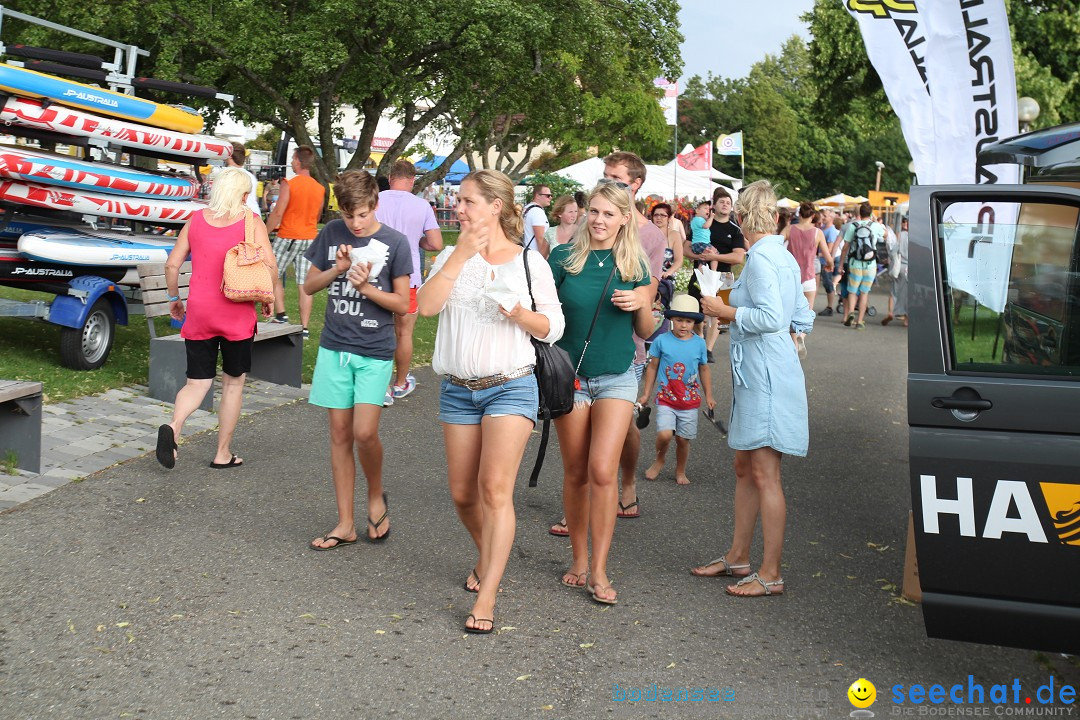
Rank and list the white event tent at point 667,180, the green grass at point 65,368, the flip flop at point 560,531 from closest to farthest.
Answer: the flip flop at point 560,531 < the green grass at point 65,368 < the white event tent at point 667,180

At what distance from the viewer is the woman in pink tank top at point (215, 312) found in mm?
7012

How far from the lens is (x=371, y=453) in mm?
5844

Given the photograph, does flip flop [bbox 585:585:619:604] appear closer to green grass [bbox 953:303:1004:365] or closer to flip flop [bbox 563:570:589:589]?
flip flop [bbox 563:570:589:589]

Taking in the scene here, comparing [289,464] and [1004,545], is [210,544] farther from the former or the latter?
[1004,545]

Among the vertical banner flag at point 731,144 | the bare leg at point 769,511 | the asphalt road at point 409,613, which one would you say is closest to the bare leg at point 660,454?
the asphalt road at point 409,613

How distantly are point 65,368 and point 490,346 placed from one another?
5.97 metres

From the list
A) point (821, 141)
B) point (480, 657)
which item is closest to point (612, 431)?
point (480, 657)

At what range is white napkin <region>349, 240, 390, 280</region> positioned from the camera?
570 centimetres

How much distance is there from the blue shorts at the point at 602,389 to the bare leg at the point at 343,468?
1.24m

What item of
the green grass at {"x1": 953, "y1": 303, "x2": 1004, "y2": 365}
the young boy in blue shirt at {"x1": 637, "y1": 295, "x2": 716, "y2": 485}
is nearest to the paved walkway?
the young boy in blue shirt at {"x1": 637, "y1": 295, "x2": 716, "y2": 485}

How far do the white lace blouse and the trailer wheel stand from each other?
5.60m

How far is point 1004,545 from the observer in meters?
3.94

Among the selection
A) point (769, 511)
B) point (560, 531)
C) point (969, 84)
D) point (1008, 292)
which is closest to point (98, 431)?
point (560, 531)

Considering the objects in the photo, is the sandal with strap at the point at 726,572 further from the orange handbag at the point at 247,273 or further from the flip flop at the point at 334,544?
the orange handbag at the point at 247,273
